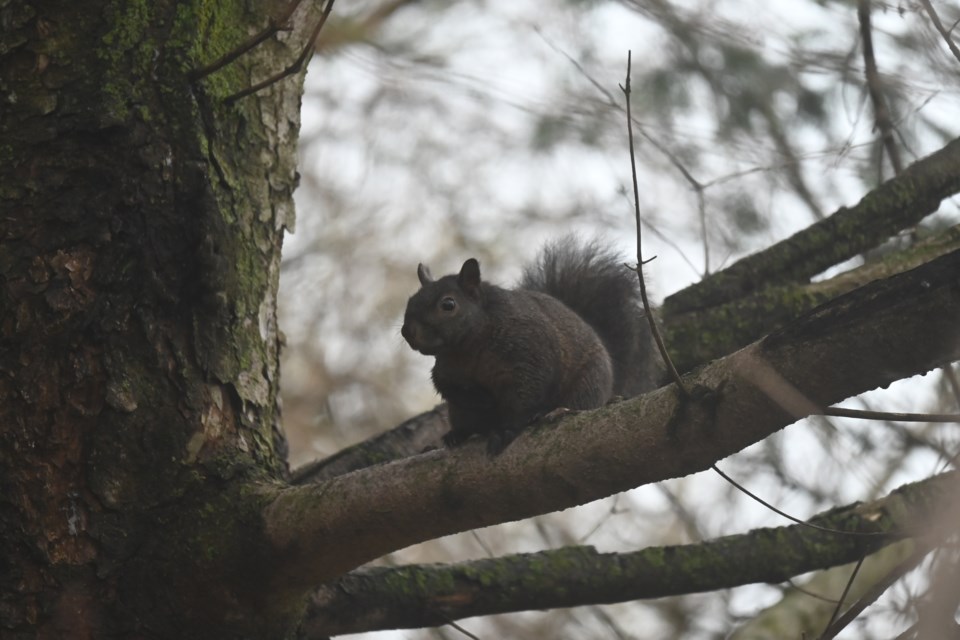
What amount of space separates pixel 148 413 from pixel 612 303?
5.68ft

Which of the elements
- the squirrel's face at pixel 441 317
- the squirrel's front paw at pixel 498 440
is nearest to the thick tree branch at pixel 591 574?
the squirrel's front paw at pixel 498 440

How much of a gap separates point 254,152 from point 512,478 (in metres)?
1.21

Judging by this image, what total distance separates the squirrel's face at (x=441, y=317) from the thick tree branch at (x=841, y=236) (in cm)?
72

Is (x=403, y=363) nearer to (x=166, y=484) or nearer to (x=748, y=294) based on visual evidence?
(x=748, y=294)

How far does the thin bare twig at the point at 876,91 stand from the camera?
317 centimetres

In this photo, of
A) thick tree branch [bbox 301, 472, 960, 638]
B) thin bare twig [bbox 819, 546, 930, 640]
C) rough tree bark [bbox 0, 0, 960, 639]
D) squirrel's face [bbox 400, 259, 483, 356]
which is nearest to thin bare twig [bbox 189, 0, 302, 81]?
rough tree bark [bbox 0, 0, 960, 639]

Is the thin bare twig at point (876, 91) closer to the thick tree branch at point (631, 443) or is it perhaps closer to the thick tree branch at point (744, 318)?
the thick tree branch at point (744, 318)

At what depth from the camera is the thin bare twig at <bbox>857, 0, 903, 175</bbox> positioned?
3172 millimetres

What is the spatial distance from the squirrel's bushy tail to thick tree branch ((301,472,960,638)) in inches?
32.6

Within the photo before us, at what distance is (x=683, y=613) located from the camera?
17.0 feet

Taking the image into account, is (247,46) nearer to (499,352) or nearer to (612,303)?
(499,352)

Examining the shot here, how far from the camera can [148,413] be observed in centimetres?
230

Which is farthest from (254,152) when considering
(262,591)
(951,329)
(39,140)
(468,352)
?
(951,329)

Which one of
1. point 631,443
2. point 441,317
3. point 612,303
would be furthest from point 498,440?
point 612,303
